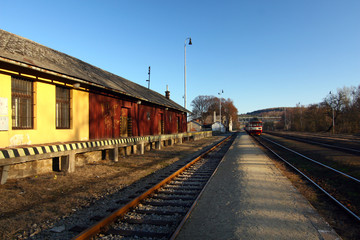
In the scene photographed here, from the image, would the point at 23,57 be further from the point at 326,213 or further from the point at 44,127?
the point at 326,213

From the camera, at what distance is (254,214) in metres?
4.88

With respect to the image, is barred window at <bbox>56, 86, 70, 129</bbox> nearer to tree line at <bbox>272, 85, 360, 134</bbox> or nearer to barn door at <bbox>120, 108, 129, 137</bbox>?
barn door at <bbox>120, 108, 129, 137</bbox>

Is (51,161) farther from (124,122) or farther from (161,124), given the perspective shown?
(161,124)

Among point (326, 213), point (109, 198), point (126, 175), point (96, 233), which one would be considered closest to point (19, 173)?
point (126, 175)

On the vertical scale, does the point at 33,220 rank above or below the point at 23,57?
below

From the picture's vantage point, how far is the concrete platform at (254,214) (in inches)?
157

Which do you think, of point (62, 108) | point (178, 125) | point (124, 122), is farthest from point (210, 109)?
point (62, 108)

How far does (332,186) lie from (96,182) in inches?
314

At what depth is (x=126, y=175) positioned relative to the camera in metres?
8.91

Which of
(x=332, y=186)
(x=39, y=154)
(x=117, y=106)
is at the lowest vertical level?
(x=332, y=186)

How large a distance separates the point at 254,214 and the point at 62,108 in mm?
9270

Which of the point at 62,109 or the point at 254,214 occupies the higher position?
the point at 62,109

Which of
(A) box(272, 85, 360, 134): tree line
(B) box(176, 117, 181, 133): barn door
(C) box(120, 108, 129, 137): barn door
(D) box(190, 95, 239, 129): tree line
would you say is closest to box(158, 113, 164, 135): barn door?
(B) box(176, 117, 181, 133): barn door

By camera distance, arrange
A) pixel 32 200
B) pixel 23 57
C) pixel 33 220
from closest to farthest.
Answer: pixel 33 220 → pixel 32 200 → pixel 23 57
